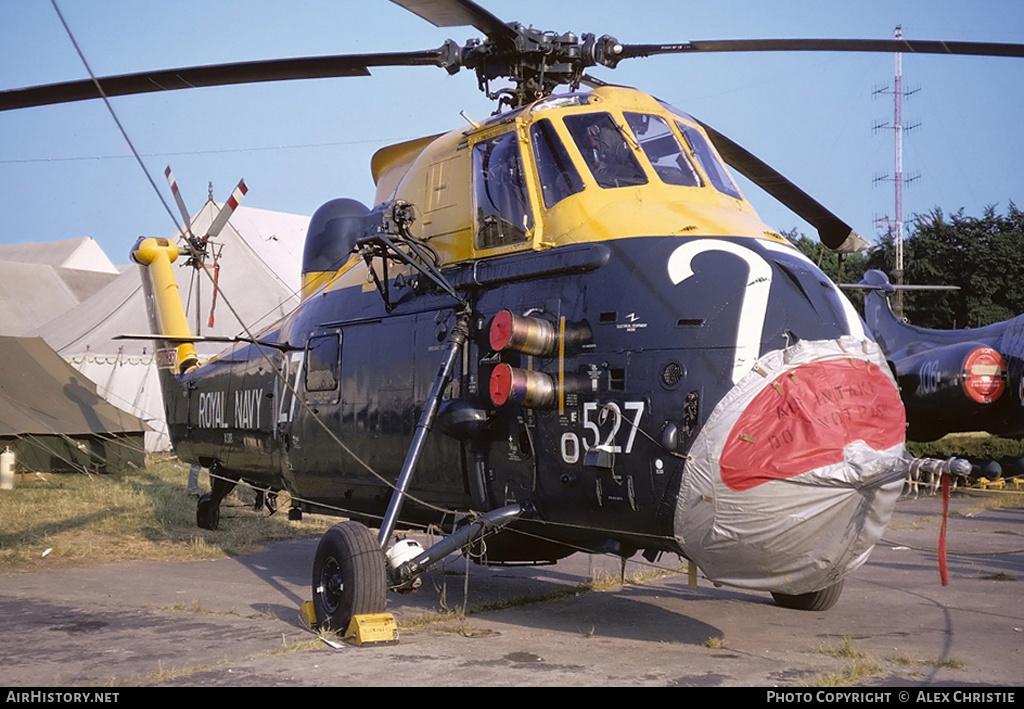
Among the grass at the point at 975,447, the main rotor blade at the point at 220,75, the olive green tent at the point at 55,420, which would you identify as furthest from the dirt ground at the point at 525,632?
the grass at the point at 975,447

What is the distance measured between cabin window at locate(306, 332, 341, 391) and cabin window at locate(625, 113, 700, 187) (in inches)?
141

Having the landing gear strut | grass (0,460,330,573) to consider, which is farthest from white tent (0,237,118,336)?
the landing gear strut

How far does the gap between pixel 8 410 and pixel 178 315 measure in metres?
7.69

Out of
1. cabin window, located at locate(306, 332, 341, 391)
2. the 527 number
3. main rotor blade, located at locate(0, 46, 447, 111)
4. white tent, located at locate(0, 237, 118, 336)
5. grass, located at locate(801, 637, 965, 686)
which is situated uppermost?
white tent, located at locate(0, 237, 118, 336)

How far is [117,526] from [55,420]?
7174mm

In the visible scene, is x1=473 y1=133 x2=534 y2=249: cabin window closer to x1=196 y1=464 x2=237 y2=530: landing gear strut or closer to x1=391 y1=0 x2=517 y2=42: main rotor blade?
x1=391 y1=0 x2=517 y2=42: main rotor blade

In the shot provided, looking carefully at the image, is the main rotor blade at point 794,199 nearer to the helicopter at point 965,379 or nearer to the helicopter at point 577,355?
the helicopter at point 577,355

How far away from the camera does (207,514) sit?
46.6 ft

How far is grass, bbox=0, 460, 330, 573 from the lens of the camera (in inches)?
486

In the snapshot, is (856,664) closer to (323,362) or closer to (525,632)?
(525,632)

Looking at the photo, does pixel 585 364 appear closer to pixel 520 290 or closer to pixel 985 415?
pixel 520 290

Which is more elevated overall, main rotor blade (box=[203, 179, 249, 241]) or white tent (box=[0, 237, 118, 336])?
white tent (box=[0, 237, 118, 336])

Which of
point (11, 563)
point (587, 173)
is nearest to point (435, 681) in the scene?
point (587, 173)

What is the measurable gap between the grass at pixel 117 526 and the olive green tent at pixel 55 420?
35.4 inches
